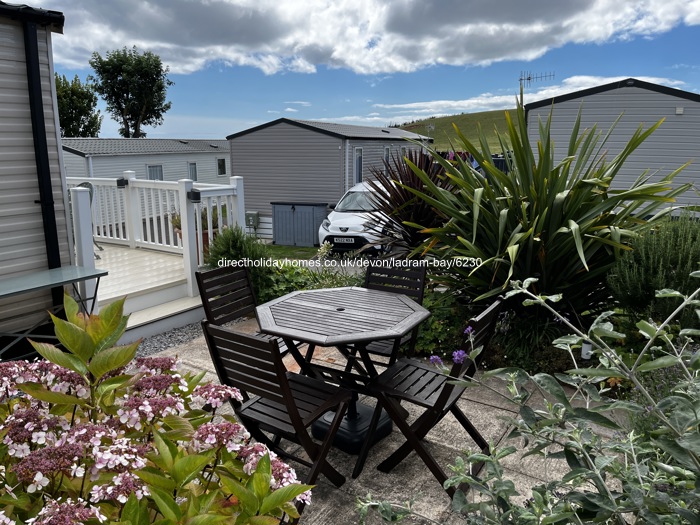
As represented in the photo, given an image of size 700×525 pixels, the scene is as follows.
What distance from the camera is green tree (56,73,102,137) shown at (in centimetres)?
3042

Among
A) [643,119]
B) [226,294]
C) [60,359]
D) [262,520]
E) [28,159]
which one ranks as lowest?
[226,294]

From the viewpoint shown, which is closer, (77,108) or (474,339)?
(474,339)

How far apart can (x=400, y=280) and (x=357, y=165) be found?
14.0 meters

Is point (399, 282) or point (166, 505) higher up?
point (166, 505)

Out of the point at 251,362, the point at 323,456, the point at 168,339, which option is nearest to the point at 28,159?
the point at 168,339

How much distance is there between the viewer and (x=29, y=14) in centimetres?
448

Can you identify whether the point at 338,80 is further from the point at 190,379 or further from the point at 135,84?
the point at 190,379

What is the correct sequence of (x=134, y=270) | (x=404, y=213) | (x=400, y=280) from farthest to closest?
(x=134, y=270) → (x=404, y=213) → (x=400, y=280)

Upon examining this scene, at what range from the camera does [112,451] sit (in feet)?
4.22

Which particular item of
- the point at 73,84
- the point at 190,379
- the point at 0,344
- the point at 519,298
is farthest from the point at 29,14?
the point at 73,84

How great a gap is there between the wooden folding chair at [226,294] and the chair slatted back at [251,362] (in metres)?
0.92

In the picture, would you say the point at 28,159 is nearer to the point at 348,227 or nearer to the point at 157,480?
the point at 157,480

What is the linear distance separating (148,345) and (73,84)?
104 feet

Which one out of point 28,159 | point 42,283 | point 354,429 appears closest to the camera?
point 354,429
